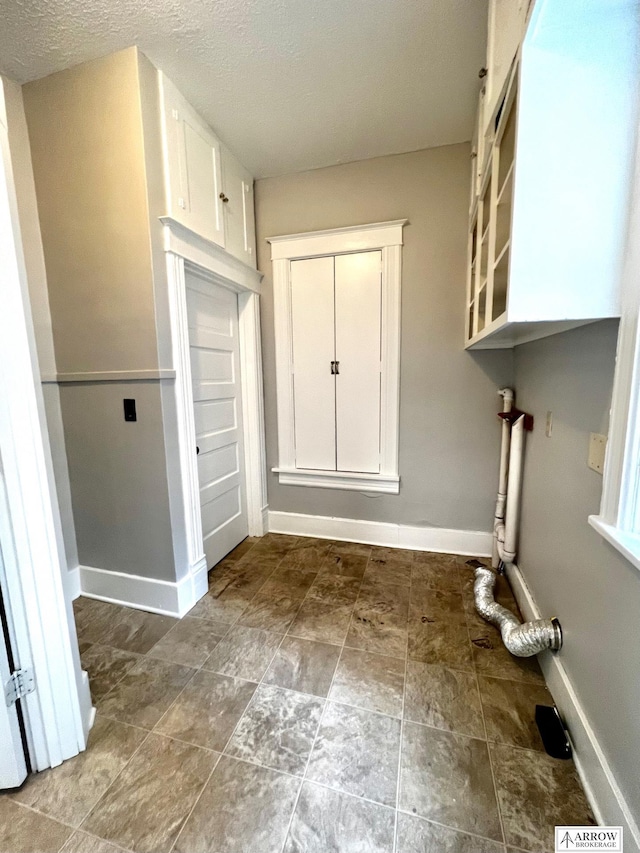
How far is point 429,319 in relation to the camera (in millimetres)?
2326

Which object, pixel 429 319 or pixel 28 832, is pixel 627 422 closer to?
pixel 429 319

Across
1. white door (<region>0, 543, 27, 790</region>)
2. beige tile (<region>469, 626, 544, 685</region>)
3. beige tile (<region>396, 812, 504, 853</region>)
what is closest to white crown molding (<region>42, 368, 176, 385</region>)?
white door (<region>0, 543, 27, 790</region>)

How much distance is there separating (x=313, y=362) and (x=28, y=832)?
95.0 inches

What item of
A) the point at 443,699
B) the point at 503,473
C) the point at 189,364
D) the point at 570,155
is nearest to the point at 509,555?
the point at 503,473

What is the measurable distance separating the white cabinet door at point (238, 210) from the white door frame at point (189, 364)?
0.39 ft

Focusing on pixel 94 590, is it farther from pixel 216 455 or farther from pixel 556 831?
pixel 556 831

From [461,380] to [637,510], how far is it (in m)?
1.48

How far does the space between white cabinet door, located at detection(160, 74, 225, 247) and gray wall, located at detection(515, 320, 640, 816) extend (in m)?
1.94

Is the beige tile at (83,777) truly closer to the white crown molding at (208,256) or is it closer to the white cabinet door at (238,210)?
the white crown molding at (208,256)

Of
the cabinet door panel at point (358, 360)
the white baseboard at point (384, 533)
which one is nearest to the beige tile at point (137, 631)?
the white baseboard at point (384, 533)

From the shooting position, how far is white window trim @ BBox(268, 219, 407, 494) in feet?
7.63

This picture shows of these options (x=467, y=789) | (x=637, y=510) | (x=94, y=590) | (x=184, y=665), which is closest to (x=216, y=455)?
(x=94, y=590)

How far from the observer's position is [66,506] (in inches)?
78.3

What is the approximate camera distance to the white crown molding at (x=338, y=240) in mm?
2293
